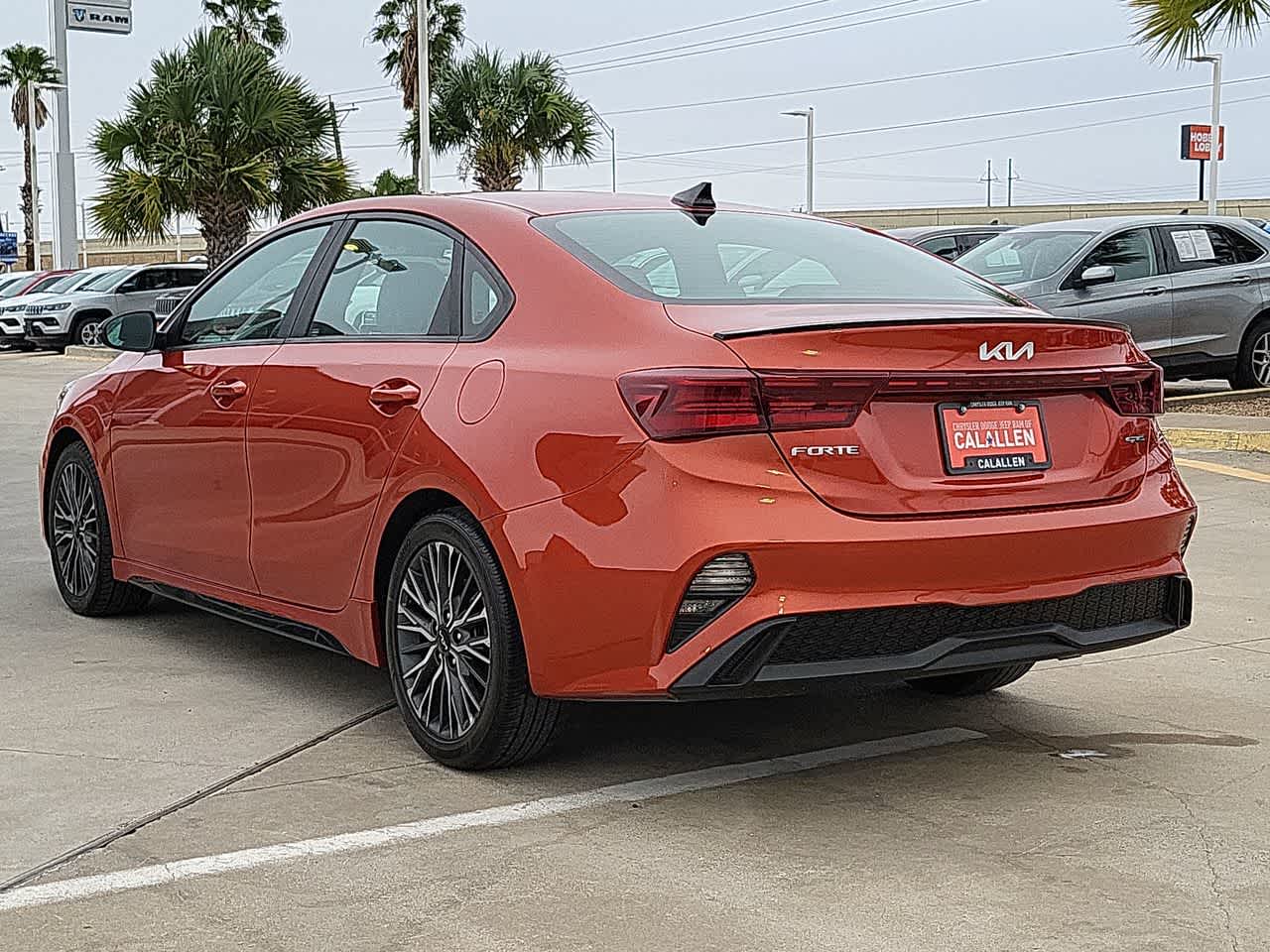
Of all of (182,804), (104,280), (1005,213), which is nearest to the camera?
(182,804)

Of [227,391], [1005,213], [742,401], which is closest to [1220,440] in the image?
[227,391]

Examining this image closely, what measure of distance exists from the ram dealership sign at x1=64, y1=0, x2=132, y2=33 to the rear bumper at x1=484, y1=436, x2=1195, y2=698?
3928cm

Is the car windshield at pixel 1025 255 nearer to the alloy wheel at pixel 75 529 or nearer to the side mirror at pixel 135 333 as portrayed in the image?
the alloy wheel at pixel 75 529

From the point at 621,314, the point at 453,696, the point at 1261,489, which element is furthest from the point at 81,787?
the point at 1261,489

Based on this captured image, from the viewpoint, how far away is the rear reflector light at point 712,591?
404 cm

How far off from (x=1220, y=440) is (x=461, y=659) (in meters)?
8.70

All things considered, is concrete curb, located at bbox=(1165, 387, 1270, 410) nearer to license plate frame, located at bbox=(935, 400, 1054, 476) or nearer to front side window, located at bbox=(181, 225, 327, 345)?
front side window, located at bbox=(181, 225, 327, 345)

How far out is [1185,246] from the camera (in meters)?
15.3

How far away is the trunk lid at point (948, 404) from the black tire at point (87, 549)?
3.05m

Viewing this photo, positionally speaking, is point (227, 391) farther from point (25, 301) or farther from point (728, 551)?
point (25, 301)

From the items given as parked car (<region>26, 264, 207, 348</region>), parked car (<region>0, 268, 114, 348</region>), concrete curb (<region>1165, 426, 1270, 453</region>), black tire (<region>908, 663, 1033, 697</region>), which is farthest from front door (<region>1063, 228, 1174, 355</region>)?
parked car (<region>0, 268, 114, 348</region>)

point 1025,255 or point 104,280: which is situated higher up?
point 104,280

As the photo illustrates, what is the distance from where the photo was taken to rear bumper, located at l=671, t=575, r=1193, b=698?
160 inches

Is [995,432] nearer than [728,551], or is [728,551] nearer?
[728,551]
